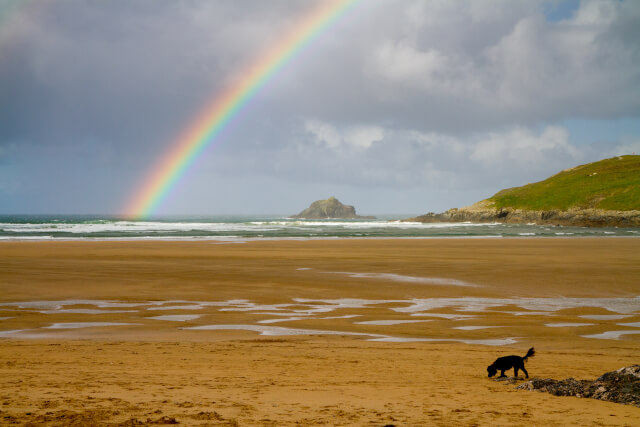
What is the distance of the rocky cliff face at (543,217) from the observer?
105688mm

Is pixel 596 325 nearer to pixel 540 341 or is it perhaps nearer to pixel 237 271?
pixel 540 341

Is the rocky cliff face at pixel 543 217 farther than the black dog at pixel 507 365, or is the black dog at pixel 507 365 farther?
the rocky cliff face at pixel 543 217

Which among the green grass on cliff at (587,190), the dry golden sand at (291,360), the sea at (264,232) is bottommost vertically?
the dry golden sand at (291,360)

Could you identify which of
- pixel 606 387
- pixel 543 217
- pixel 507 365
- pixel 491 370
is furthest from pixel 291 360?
pixel 543 217

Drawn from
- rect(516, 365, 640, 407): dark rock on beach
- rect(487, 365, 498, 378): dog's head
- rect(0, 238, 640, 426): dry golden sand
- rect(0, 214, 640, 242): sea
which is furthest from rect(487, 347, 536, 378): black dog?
rect(0, 214, 640, 242): sea

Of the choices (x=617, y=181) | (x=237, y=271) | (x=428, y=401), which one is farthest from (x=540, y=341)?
(x=617, y=181)

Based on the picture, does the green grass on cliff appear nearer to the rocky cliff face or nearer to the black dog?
the rocky cliff face

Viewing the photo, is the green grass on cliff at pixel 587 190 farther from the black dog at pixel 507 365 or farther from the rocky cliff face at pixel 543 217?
the black dog at pixel 507 365

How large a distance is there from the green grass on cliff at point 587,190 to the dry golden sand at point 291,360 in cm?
11851

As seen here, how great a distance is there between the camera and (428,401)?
23.2ft

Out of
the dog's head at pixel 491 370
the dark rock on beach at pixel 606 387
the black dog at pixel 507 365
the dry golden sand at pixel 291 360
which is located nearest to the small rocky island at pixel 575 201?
the dry golden sand at pixel 291 360

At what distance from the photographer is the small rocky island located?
368 ft

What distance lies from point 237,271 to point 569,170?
17394 cm

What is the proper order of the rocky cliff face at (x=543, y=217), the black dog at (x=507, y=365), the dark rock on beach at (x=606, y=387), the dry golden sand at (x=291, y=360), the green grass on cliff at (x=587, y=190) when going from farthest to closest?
1. the green grass on cliff at (x=587, y=190)
2. the rocky cliff face at (x=543, y=217)
3. the black dog at (x=507, y=365)
4. the dark rock on beach at (x=606, y=387)
5. the dry golden sand at (x=291, y=360)
